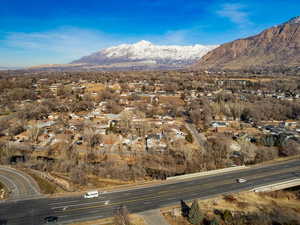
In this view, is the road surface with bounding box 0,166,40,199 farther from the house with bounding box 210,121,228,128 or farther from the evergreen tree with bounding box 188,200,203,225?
the house with bounding box 210,121,228,128

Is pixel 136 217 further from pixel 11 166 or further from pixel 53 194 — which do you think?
pixel 11 166

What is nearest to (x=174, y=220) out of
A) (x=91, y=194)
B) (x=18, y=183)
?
(x=91, y=194)

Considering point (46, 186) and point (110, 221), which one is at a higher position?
point (46, 186)

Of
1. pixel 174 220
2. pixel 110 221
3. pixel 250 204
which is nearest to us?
pixel 110 221

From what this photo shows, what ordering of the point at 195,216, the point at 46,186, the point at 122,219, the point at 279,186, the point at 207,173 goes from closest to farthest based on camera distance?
the point at 122,219 < the point at 195,216 < the point at 46,186 < the point at 279,186 < the point at 207,173

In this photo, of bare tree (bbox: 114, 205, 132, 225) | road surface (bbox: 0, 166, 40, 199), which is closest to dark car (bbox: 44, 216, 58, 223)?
road surface (bbox: 0, 166, 40, 199)

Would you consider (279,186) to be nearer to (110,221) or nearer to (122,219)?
(122,219)
